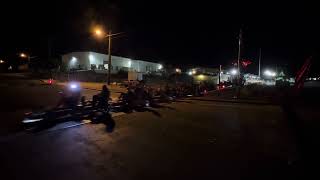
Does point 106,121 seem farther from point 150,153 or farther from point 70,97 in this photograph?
point 150,153

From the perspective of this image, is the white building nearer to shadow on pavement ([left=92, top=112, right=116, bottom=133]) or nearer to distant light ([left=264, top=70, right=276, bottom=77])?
shadow on pavement ([left=92, top=112, right=116, bottom=133])

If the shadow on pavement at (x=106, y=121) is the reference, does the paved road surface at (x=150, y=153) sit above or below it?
below

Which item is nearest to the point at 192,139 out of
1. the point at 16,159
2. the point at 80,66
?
the point at 16,159

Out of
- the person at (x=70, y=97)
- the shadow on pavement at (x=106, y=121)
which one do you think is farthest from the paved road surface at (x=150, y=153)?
the person at (x=70, y=97)

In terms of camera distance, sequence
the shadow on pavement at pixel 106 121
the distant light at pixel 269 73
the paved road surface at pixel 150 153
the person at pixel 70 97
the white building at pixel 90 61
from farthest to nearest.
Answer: the distant light at pixel 269 73
the white building at pixel 90 61
the person at pixel 70 97
the shadow on pavement at pixel 106 121
the paved road surface at pixel 150 153

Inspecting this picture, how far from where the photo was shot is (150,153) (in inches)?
297

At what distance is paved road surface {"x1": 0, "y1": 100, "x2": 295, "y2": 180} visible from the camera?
6094mm

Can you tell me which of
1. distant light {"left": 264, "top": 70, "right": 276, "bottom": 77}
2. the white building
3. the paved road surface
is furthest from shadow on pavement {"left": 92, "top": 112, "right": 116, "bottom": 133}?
distant light {"left": 264, "top": 70, "right": 276, "bottom": 77}

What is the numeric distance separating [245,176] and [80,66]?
45.1m

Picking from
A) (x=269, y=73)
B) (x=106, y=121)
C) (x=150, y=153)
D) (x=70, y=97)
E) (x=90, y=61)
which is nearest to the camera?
(x=150, y=153)

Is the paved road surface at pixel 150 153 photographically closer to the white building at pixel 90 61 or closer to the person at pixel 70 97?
the person at pixel 70 97

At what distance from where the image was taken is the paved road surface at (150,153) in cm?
609

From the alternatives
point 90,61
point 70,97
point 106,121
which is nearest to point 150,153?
point 106,121

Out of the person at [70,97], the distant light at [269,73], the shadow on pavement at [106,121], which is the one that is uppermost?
the distant light at [269,73]
